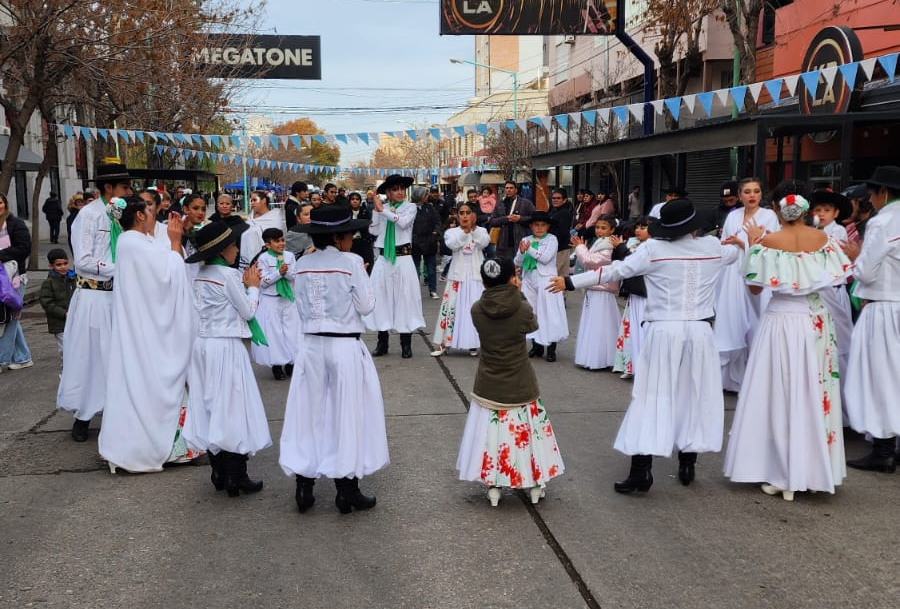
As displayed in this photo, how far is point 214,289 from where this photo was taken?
5281 millimetres

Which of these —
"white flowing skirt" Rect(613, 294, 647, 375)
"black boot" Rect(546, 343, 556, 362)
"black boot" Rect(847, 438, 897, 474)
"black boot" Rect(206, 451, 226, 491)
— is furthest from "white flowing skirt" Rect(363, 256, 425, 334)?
"black boot" Rect(847, 438, 897, 474)

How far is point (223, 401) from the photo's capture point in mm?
A: 5262

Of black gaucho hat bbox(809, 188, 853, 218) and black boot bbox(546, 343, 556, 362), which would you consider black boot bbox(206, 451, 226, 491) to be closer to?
black gaucho hat bbox(809, 188, 853, 218)

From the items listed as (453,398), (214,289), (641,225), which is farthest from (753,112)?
(214,289)

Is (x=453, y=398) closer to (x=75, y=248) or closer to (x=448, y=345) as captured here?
(x=448, y=345)

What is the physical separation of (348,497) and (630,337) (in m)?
4.55

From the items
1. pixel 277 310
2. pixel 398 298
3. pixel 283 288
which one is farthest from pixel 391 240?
pixel 277 310

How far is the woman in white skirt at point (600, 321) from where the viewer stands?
361 inches

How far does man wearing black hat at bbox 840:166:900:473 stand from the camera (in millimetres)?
5723

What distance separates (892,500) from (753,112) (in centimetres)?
1490

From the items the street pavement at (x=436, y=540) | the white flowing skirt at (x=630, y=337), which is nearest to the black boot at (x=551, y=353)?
the white flowing skirt at (x=630, y=337)

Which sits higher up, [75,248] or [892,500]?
[75,248]

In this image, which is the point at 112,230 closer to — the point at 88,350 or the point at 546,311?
the point at 88,350

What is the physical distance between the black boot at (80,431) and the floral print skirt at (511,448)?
3.40m
